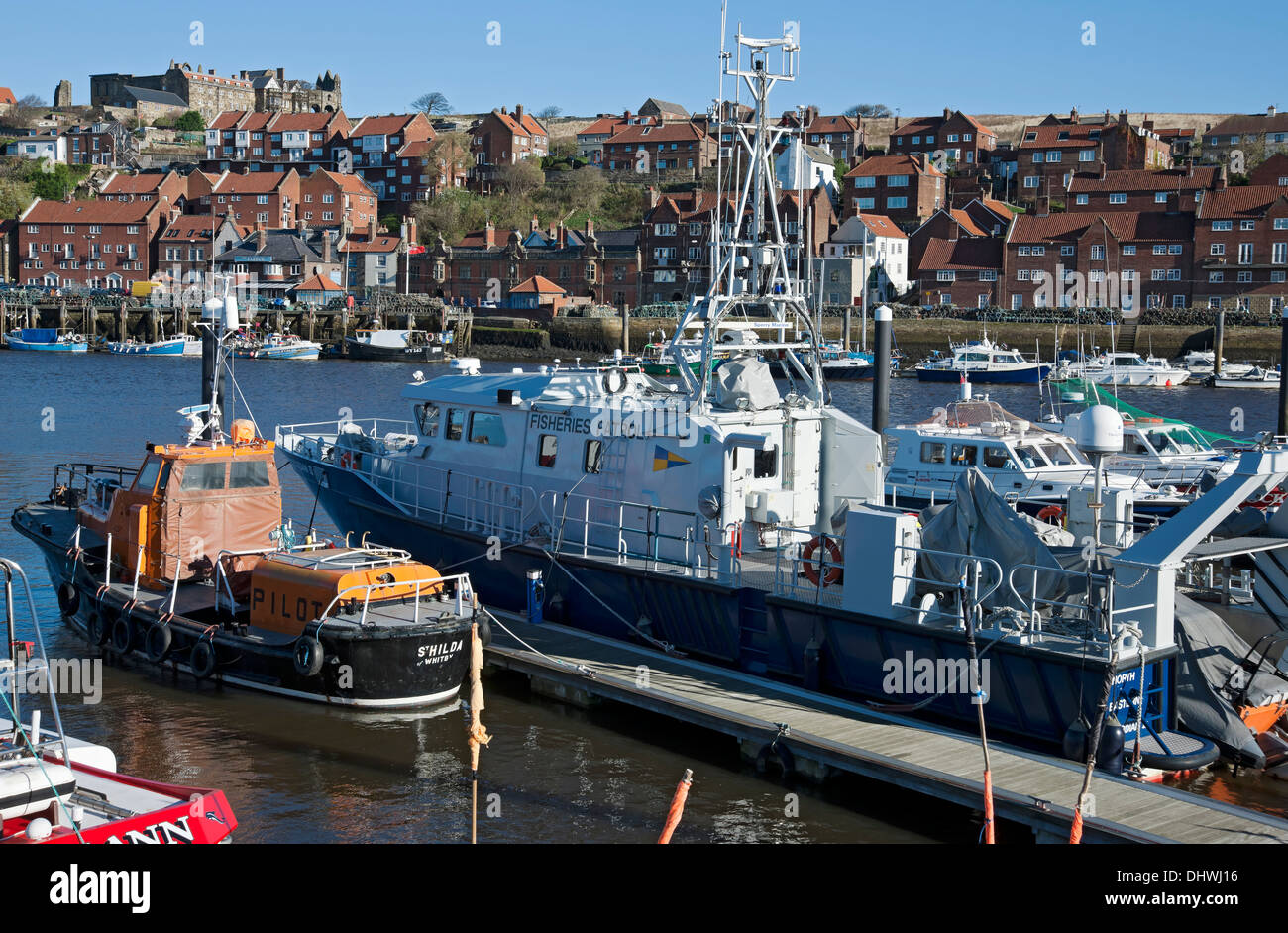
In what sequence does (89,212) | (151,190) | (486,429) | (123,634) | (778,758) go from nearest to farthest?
(778,758)
(123,634)
(486,429)
(89,212)
(151,190)

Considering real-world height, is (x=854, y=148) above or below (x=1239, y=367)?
above

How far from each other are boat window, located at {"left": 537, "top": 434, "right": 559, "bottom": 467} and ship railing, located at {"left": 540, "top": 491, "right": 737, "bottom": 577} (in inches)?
19.9

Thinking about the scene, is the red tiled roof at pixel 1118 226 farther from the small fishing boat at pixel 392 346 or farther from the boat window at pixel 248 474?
the boat window at pixel 248 474

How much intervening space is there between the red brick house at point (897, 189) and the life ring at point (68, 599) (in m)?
83.1

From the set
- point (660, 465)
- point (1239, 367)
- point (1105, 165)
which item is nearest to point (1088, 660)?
point (660, 465)

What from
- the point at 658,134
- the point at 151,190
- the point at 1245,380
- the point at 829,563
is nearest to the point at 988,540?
the point at 829,563

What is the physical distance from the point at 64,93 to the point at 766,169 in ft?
611

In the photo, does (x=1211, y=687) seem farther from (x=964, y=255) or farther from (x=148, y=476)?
(x=964, y=255)

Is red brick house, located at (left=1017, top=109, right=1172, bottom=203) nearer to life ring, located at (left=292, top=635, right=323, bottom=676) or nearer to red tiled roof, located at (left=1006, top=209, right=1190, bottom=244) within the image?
red tiled roof, located at (left=1006, top=209, right=1190, bottom=244)

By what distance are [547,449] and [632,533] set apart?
6.44 feet

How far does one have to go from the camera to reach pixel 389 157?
128 metres

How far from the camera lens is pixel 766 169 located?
16.9 meters

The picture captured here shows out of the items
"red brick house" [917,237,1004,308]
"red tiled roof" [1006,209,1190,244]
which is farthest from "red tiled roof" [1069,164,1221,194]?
"red brick house" [917,237,1004,308]

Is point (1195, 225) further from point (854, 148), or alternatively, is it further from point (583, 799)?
point (583, 799)
